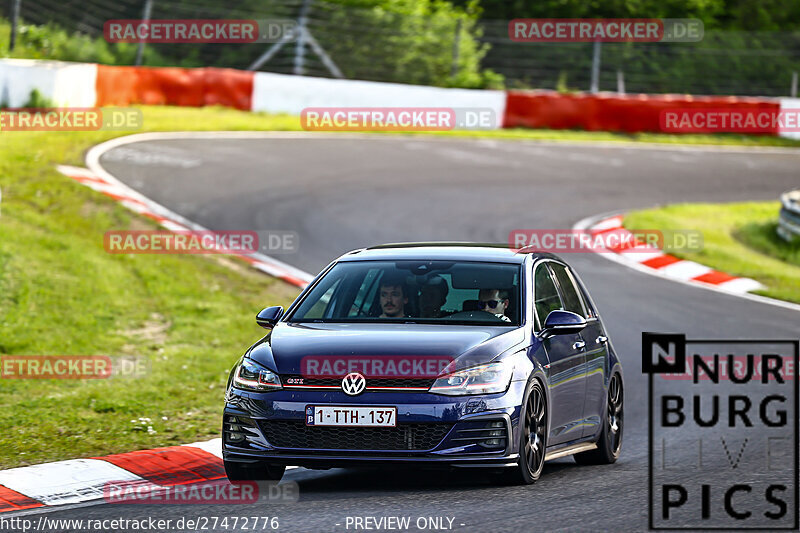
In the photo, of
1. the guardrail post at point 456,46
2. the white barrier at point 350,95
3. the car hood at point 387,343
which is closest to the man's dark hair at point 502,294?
the car hood at point 387,343

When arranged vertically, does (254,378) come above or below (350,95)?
above

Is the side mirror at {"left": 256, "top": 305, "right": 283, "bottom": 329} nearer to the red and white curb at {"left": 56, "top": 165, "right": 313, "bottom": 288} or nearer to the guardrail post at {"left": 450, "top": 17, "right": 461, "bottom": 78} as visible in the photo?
the red and white curb at {"left": 56, "top": 165, "right": 313, "bottom": 288}

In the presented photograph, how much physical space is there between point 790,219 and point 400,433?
1482 cm

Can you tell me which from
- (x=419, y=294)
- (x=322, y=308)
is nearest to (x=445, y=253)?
(x=419, y=294)

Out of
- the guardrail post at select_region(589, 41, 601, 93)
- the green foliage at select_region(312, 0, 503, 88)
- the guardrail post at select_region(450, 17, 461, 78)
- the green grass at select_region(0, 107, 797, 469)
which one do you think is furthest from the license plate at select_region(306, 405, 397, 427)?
the guardrail post at select_region(450, 17, 461, 78)

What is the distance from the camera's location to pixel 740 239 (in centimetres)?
2117

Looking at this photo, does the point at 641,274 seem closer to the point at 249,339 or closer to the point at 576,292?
the point at 249,339

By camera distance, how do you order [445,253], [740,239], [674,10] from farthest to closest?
[674,10]
[740,239]
[445,253]

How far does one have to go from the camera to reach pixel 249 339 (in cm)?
1377

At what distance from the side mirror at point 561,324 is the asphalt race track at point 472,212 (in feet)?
2.92

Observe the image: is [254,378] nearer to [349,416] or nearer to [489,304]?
[349,416]

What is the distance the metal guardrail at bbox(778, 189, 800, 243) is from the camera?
66.8ft

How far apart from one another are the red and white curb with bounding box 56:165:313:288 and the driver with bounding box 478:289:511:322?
757cm

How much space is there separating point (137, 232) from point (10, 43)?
1371cm
